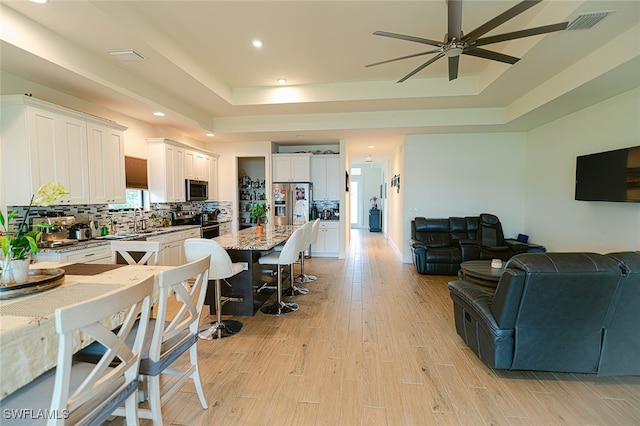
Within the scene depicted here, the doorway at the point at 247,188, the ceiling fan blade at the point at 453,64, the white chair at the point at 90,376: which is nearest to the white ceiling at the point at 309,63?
the ceiling fan blade at the point at 453,64

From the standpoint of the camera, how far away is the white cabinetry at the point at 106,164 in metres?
3.68

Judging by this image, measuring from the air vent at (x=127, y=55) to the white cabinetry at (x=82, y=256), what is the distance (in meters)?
2.19

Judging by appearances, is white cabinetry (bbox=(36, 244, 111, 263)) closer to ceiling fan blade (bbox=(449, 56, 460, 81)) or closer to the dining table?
the dining table

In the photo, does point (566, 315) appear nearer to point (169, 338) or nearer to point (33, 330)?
point (169, 338)

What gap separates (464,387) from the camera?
2.22m

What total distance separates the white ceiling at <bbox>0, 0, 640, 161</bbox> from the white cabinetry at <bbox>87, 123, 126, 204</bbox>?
0.47 m

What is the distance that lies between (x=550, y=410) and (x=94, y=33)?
4.93 m

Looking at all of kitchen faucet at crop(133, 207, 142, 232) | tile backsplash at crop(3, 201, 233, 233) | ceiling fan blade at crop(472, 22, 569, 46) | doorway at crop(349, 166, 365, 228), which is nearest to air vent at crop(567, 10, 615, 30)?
ceiling fan blade at crop(472, 22, 569, 46)

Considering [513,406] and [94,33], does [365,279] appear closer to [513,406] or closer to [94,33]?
[513,406]

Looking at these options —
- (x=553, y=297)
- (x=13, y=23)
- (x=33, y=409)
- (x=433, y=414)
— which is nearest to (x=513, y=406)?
(x=433, y=414)

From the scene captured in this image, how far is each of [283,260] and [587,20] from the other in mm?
3653

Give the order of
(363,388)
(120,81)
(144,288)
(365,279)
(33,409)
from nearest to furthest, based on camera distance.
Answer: (33,409)
(144,288)
(363,388)
(120,81)
(365,279)

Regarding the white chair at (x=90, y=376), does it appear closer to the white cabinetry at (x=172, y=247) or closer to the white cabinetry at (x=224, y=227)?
the white cabinetry at (x=172, y=247)

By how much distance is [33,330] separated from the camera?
124cm
